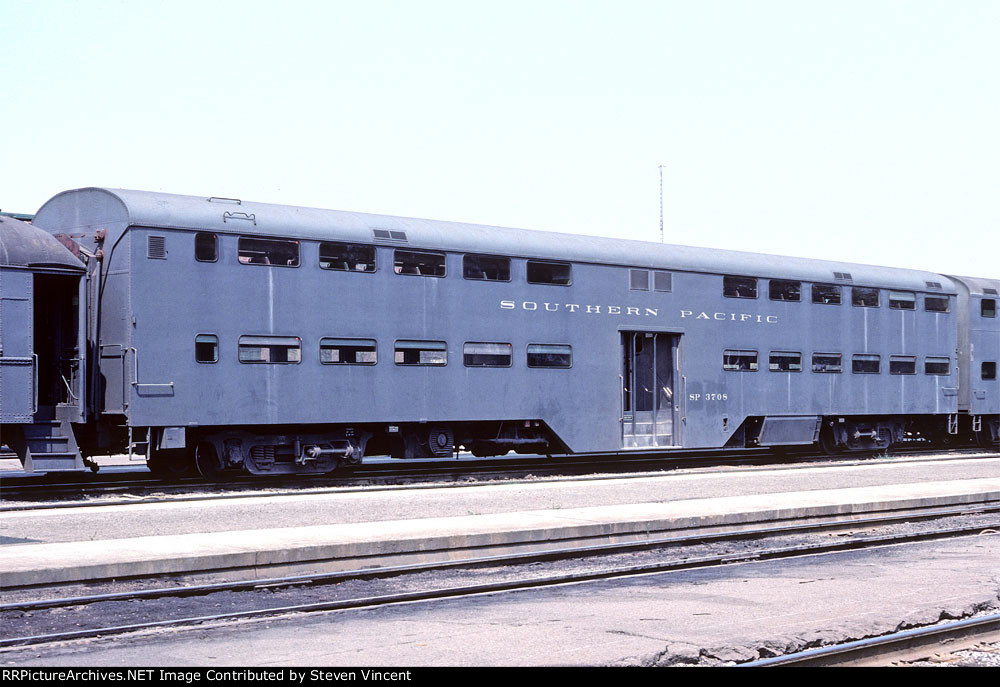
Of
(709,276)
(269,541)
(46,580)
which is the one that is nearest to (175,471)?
(269,541)

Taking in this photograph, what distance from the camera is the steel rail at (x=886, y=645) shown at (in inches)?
284

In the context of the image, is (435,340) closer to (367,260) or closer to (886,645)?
(367,260)

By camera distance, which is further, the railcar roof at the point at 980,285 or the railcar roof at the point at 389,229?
the railcar roof at the point at 980,285

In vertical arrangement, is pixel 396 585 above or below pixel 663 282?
below

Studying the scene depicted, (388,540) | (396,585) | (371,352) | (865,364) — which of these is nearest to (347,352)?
(371,352)

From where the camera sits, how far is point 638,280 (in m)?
24.1

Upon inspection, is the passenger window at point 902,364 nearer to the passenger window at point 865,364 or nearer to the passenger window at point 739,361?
the passenger window at point 865,364

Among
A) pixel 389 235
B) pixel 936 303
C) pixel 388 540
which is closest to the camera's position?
pixel 388 540

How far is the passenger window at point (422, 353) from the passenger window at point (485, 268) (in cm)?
143

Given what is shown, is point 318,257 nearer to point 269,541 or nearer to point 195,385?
point 195,385

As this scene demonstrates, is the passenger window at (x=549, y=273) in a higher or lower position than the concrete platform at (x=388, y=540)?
higher

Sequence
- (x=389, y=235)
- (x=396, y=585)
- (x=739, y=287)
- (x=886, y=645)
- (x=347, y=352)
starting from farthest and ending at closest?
(x=739, y=287)
(x=389, y=235)
(x=347, y=352)
(x=396, y=585)
(x=886, y=645)

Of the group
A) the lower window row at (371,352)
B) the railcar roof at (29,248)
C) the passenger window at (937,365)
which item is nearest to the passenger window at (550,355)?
the lower window row at (371,352)

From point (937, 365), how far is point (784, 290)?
6082mm
